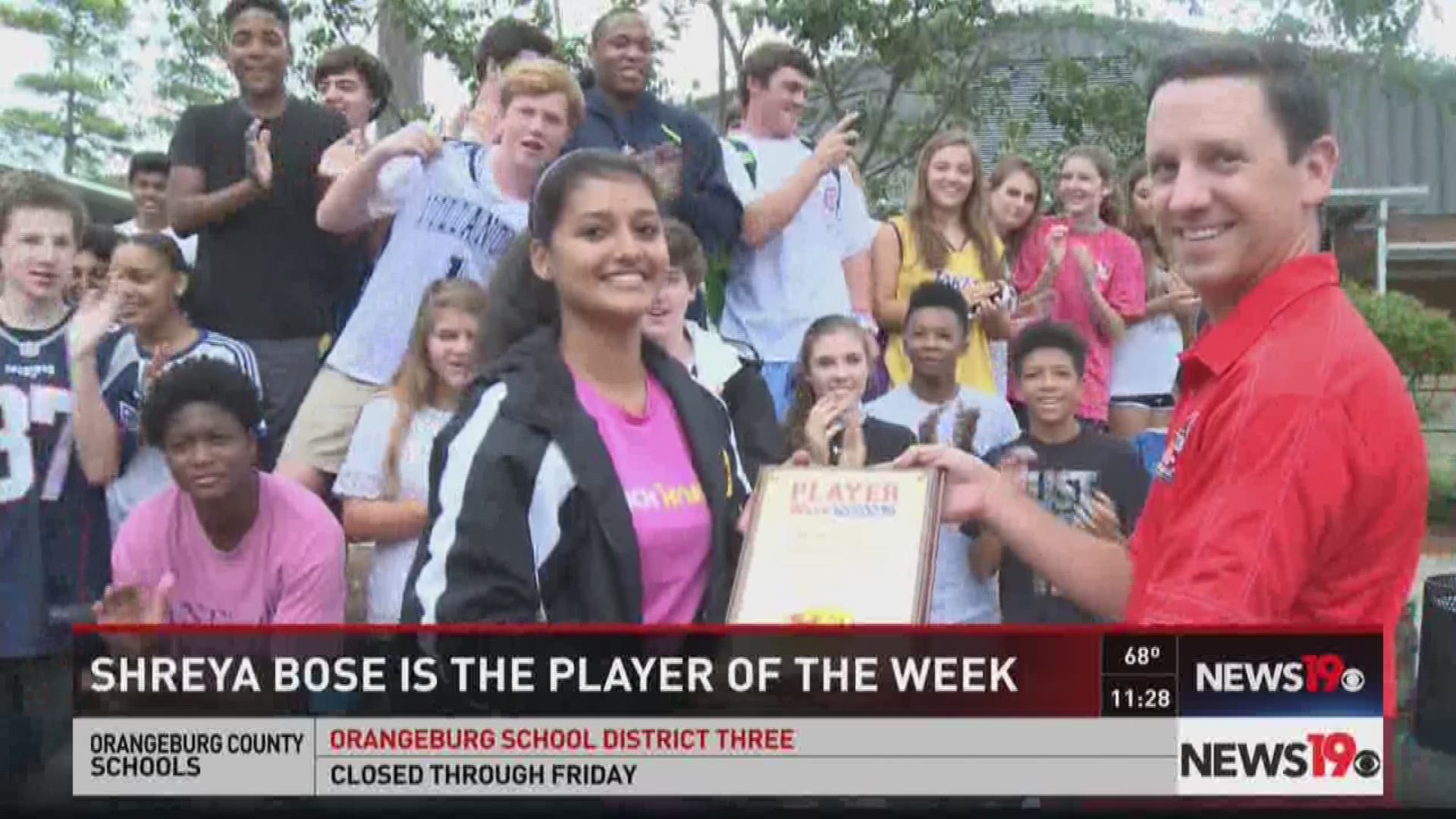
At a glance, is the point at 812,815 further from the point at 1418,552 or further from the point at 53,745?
the point at 53,745

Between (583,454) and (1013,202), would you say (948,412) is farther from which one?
(583,454)

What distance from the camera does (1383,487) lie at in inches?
89.8

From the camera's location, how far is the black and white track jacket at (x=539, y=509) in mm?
2637

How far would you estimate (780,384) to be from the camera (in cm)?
290

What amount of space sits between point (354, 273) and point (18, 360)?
0.59m

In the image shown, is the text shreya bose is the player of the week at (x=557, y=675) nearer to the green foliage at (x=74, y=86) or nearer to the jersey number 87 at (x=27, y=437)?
the jersey number 87 at (x=27, y=437)

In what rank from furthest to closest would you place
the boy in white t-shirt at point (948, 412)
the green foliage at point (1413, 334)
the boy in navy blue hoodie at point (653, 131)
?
the boy in navy blue hoodie at point (653, 131), the boy in white t-shirt at point (948, 412), the green foliage at point (1413, 334)

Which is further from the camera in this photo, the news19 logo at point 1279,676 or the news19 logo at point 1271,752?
the news19 logo at point 1271,752

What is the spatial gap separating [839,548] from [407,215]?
3.10ft

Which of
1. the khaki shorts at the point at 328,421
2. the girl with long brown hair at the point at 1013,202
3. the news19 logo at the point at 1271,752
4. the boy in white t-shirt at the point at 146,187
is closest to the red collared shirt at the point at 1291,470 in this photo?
the news19 logo at the point at 1271,752

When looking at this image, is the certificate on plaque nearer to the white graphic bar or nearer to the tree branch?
the white graphic bar

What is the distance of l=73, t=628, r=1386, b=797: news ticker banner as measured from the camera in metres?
2.85

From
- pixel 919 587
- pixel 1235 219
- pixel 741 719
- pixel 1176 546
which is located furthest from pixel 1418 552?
pixel 741 719

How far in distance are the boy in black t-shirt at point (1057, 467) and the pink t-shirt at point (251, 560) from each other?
1125mm
